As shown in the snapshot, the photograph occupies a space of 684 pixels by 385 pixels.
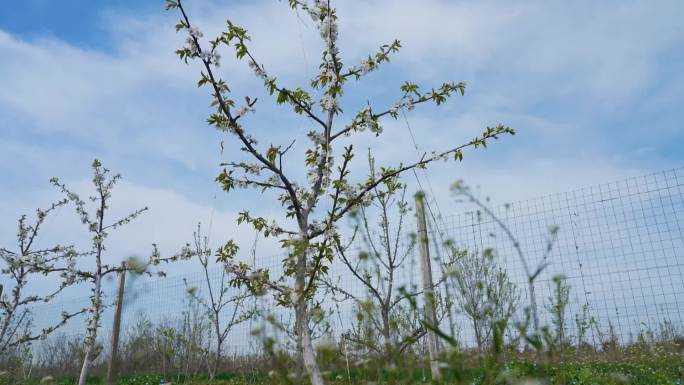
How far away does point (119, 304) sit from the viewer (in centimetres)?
845

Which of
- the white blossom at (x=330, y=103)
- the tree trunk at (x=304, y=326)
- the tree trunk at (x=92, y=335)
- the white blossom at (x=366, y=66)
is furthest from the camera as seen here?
the tree trunk at (x=92, y=335)

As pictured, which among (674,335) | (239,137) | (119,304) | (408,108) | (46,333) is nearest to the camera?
(239,137)

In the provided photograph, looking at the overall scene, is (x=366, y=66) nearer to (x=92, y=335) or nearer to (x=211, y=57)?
(x=211, y=57)

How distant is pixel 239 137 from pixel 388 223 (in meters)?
1.94

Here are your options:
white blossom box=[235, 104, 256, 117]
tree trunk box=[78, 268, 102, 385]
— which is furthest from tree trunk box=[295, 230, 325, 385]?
tree trunk box=[78, 268, 102, 385]

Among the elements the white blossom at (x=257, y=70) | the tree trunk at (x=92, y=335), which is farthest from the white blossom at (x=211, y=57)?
the tree trunk at (x=92, y=335)

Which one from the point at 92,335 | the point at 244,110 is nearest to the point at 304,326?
the point at 244,110

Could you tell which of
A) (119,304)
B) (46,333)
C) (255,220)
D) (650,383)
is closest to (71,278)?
(46,333)

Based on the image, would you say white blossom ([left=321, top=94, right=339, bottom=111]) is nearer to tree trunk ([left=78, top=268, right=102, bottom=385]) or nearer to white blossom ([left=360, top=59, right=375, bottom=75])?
white blossom ([left=360, top=59, right=375, bottom=75])

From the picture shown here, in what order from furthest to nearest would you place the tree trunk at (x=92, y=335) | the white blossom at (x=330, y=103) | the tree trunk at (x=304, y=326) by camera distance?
the tree trunk at (x=92, y=335)
the white blossom at (x=330, y=103)
the tree trunk at (x=304, y=326)

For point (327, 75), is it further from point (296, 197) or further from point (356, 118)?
point (296, 197)

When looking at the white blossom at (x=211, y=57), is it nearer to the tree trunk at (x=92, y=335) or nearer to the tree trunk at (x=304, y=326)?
the tree trunk at (x=304, y=326)

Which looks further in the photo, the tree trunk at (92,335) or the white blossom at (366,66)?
the tree trunk at (92,335)

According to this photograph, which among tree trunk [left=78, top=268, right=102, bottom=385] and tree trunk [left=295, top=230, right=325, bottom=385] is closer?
tree trunk [left=295, top=230, right=325, bottom=385]
